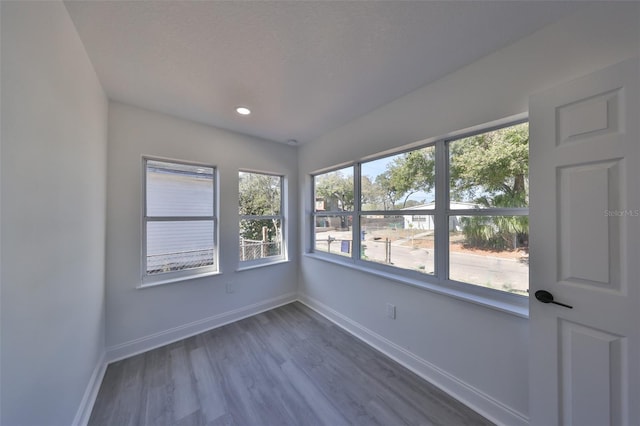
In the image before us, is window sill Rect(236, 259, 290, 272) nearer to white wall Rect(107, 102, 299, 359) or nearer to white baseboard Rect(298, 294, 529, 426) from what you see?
white wall Rect(107, 102, 299, 359)

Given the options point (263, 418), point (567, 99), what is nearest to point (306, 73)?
point (567, 99)

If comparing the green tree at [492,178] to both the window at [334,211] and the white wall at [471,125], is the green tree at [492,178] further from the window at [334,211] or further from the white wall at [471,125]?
the window at [334,211]

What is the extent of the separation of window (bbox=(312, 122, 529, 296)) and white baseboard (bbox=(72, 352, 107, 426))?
2508 mm

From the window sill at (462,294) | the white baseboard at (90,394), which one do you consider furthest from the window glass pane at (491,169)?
the white baseboard at (90,394)

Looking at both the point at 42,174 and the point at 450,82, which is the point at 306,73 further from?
the point at 42,174

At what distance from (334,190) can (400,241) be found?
1214 millimetres

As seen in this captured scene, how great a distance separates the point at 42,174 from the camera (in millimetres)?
1006

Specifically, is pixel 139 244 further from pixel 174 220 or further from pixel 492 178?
pixel 492 178

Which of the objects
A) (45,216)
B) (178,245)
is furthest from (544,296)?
(178,245)

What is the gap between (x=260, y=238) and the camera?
3189mm

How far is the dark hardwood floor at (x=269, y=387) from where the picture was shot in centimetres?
149

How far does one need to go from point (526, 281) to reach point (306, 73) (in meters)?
2.19

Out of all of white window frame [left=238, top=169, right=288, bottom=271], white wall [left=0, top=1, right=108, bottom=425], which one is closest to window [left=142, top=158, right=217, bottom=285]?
white window frame [left=238, top=169, right=288, bottom=271]

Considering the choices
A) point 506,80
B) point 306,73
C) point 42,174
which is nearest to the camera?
point 42,174
